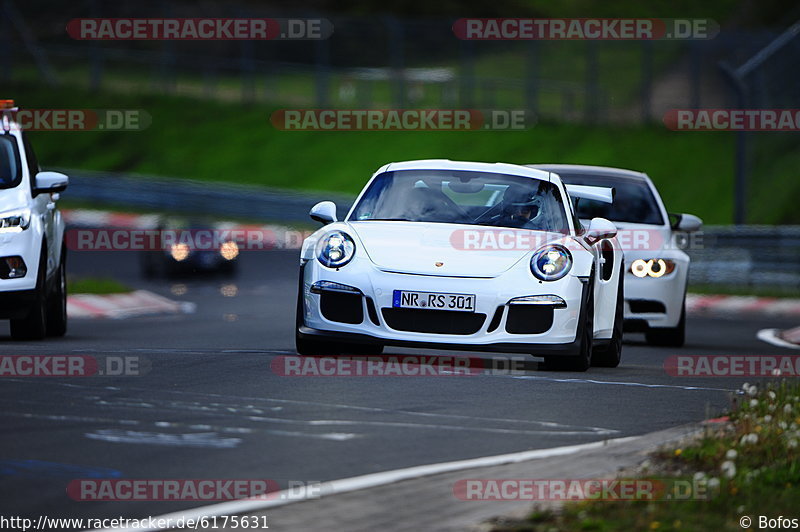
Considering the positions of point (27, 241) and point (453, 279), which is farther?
point (27, 241)

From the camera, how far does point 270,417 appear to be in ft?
26.4

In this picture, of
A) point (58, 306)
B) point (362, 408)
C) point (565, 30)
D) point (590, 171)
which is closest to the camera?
point (362, 408)

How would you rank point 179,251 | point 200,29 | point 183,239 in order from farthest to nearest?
point 200,29
point 183,239
point 179,251

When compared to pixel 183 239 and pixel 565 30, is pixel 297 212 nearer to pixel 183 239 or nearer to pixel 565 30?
pixel 183 239

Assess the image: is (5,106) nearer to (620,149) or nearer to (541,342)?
(541,342)

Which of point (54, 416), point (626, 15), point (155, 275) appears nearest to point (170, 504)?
point (54, 416)

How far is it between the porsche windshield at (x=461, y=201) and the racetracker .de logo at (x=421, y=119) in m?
28.5

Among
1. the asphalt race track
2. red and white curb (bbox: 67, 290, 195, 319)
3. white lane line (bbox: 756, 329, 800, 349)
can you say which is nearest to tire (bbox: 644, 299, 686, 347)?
white lane line (bbox: 756, 329, 800, 349)

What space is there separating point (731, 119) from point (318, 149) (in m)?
13.7

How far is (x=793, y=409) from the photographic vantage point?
8.66 m

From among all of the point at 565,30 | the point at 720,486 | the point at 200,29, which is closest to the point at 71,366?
the point at 720,486

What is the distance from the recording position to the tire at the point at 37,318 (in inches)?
499

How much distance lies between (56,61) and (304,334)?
42.8 m

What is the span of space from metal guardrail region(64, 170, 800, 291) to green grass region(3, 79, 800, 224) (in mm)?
3860
